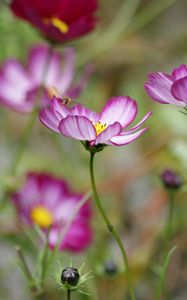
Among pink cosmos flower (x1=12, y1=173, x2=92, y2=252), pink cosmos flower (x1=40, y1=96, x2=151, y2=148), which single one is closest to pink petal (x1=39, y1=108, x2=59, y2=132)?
pink cosmos flower (x1=40, y1=96, x2=151, y2=148)

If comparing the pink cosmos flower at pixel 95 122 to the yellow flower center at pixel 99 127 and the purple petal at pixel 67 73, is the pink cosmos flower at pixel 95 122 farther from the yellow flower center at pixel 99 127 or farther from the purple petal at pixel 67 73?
the purple petal at pixel 67 73

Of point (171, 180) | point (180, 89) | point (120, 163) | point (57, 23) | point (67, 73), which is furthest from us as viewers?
point (120, 163)

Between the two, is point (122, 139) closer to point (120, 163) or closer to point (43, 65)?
point (43, 65)

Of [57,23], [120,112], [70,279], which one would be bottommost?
[70,279]

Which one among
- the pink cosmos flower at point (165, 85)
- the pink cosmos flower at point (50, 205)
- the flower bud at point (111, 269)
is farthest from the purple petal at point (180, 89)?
the pink cosmos flower at point (50, 205)

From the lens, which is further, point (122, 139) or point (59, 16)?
point (59, 16)

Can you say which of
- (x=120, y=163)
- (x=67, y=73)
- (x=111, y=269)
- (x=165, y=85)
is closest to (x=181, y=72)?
(x=165, y=85)
